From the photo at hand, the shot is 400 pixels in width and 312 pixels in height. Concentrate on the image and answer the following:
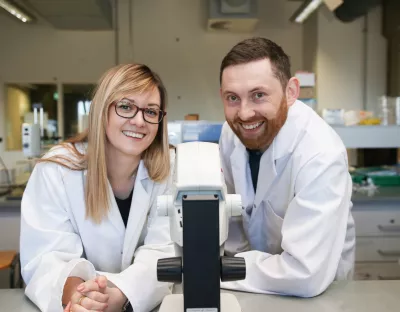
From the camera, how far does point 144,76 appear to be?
1183 mm

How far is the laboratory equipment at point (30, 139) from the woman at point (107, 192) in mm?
1450

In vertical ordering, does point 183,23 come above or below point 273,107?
above

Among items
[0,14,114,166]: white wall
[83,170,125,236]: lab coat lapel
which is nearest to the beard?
[83,170,125,236]: lab coat lapel

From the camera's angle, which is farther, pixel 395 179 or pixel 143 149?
pixel 395 179

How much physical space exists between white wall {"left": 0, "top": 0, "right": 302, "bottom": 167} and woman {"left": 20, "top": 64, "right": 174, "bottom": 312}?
3.33 m

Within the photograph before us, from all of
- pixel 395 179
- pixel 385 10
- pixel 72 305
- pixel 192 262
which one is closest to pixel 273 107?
pixel 192 262

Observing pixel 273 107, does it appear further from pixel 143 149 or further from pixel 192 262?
pixel 192 262

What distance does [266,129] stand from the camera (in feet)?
3.97

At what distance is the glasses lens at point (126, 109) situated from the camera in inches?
45.7

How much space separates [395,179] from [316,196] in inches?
84.0

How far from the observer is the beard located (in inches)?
46.9

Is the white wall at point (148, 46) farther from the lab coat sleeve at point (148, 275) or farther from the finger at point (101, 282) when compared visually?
the finger at point (101, 282)

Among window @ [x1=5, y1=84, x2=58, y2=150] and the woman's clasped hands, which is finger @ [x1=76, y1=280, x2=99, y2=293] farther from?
window @ [x1=5, y1=84, x2=58, y2=150]

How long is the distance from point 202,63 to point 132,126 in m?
3.54
